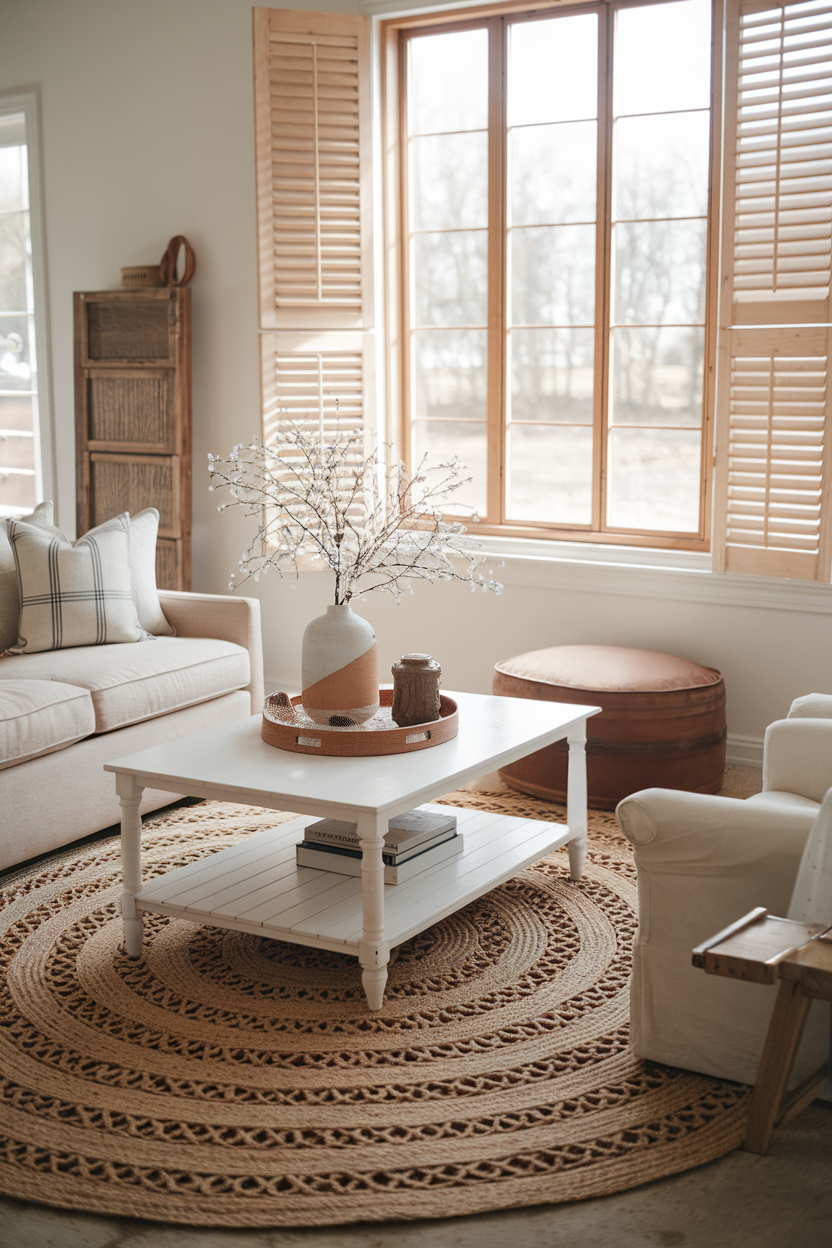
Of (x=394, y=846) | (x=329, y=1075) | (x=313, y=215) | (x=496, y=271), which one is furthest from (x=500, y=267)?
(x=329, y=1075)

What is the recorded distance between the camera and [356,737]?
2.57m

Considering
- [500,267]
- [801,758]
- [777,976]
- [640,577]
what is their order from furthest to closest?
1. [500,267]
2. [640,577]
3. [801,758]
4. [777,976]

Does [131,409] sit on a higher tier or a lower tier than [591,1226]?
higher

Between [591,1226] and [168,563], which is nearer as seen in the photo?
[591,1226]

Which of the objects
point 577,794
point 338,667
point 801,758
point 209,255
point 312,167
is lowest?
point 577,794

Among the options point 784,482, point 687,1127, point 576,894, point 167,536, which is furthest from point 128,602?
point 687,1127

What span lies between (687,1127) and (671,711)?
1.68m

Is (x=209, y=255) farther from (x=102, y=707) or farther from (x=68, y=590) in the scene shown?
(x=102, y=707)

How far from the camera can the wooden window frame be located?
3.94m

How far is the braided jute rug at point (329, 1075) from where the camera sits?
1.80 m

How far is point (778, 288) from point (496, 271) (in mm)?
1163

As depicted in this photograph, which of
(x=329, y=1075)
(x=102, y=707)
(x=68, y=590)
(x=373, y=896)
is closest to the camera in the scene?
(x=329, y=1075)

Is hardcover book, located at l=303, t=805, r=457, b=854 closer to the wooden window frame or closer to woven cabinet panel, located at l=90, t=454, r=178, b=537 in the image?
the wooden window frame

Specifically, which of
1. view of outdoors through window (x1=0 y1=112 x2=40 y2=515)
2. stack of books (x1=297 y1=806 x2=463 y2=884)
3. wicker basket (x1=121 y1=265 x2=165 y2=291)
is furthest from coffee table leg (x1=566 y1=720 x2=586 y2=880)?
view of outdoors through window (x1=0 y1=112 x2=40 y2=515)
